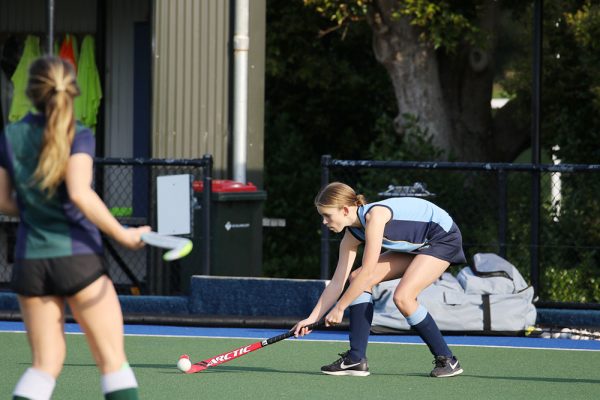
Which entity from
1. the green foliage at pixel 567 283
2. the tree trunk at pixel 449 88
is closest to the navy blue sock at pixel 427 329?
the green foliage at pixel 567 283

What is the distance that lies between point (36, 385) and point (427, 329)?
3.37 metres

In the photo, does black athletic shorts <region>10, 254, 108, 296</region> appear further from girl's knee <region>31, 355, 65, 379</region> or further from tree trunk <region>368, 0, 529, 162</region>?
tree trunk <region>368, 0, 529, 162</region>

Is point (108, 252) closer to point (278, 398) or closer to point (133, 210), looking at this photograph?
point (133, 210)

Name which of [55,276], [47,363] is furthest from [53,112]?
[47,363]

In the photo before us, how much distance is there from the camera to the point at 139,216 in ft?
43.5

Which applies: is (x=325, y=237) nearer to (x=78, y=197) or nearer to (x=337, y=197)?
(x=337, y=197)

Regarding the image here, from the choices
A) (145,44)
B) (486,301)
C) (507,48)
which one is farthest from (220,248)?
(507,48)

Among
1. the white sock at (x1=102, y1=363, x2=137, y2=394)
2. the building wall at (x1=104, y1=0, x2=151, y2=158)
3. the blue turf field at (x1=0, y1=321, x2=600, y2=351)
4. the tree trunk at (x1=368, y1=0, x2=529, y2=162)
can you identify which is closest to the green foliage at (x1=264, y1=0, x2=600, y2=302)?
the tree trunk at (x1=368, y1=0, x2=529, y2=162)

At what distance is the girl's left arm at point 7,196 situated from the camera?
5.12 m

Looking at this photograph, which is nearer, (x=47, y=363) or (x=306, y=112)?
(x=47, y=363)

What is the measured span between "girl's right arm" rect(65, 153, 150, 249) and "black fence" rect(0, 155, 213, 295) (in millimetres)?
6035

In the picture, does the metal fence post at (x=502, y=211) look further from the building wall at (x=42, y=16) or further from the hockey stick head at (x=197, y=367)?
the building wall at (x=42, y=16)

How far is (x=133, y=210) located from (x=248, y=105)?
2140mm

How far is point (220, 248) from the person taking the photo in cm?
1143
